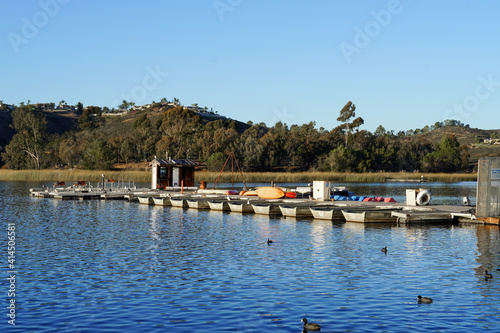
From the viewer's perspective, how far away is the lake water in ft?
56.6

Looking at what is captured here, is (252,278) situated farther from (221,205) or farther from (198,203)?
(198,203)

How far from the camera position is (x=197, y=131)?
152 metres

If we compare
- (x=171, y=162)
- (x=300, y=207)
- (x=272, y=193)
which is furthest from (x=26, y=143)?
(x=300, y=207)

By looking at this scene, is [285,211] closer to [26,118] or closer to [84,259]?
[84,259]

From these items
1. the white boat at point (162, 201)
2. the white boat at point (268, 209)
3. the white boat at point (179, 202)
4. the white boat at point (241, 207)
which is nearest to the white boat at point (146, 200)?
the white boat at point (162, 201)

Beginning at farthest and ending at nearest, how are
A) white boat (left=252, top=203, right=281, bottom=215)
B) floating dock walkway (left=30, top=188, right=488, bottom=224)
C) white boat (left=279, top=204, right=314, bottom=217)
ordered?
white boat (left=252, top=203, right=281, bottom=215)
white boat (left=279, top=204, right=314, bottom=217)
floating dock walkway (left=30, top=188, right=488, bottom=224)

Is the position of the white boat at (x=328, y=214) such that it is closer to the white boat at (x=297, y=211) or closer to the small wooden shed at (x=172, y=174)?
the white boat at (x=297, y=211)

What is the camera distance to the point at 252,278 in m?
23.0

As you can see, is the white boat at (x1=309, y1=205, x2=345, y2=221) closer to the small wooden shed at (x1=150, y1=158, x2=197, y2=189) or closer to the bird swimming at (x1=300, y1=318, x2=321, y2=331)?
the bird swimming at (x1=300, y1=318, x2=321, y2=331)

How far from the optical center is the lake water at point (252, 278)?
17.2m

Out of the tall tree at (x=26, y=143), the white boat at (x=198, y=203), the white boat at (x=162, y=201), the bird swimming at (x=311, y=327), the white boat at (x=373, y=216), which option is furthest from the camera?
the tall tree at (x=26, y=143)

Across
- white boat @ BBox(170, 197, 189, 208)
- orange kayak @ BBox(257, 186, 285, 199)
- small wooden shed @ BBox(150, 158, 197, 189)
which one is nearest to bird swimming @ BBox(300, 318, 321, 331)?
orange kayak @ BBox(257, 186, 285, 199)

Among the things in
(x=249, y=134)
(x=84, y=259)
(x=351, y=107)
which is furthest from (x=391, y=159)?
(x=84, y=259)

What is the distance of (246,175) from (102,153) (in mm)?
46865
